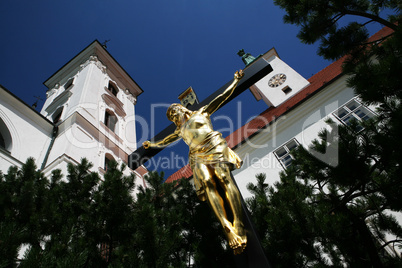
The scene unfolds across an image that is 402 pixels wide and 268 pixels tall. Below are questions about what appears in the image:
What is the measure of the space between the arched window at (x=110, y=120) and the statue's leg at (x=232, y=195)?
40.8 feet

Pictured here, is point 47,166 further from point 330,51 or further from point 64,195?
point 330,51

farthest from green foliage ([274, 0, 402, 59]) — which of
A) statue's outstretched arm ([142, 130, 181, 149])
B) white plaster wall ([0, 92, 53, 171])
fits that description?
white plaster wall ([0, 92, 53, 171])

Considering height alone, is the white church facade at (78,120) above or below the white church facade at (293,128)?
above

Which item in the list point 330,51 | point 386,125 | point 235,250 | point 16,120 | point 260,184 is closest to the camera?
point 235,250

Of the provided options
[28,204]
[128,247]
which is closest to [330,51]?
[128,247]

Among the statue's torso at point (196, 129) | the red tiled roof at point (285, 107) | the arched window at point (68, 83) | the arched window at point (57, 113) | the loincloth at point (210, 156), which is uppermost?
the arched window at point (68, 83)

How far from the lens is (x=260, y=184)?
14.8 feet

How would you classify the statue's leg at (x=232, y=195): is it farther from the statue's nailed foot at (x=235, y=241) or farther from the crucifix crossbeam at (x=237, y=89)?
the crucifix crossbeam at (x=237, y=89)

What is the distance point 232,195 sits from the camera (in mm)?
3020

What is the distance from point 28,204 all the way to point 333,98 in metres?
9.63

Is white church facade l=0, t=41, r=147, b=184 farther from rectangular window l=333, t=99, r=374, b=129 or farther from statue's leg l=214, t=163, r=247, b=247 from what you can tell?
rectangular window l=333, t=99, r=374, b=129

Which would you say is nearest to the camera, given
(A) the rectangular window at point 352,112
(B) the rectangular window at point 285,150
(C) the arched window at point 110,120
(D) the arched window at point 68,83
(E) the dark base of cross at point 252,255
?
(E) the dark base of cross at point 252,255

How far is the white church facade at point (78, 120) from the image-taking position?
10.6 meters

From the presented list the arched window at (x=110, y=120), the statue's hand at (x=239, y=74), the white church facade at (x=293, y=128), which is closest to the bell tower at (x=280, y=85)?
the white church facade at (x=293, y=128)
